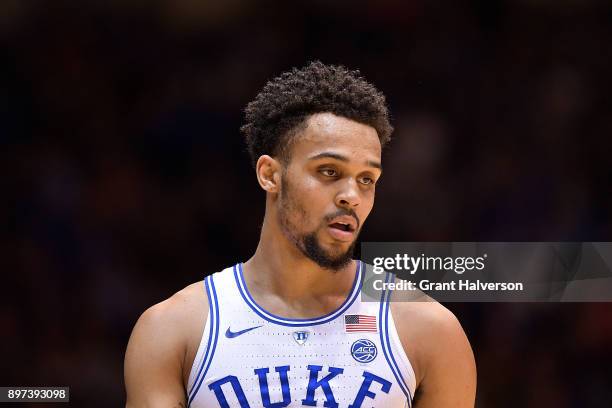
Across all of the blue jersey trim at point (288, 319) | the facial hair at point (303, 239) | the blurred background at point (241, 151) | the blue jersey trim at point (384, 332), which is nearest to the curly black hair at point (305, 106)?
the facial hair at point (303, 239)

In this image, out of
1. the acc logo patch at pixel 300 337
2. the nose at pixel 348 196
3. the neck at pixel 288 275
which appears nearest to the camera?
the nose at pixel 348 196

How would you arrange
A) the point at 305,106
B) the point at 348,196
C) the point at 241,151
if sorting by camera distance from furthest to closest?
the point at 241,151, the point at 305,106, the point at 348,196

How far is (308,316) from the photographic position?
437 centimetres

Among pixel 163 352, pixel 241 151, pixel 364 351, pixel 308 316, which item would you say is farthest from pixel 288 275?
pixel 241 151

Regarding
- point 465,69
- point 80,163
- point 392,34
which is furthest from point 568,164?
point 80,163

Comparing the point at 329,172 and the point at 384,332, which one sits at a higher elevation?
the point at 329,172

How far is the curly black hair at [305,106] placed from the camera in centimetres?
437

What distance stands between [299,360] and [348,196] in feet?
2.39

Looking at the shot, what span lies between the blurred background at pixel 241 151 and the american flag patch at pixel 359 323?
1953mm

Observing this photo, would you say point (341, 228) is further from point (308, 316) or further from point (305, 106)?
point (305, 106)

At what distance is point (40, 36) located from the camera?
6.46 m

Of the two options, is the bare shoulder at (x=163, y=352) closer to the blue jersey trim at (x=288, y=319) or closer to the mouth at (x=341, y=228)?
the blue jersey trim at (x=288, y=319)

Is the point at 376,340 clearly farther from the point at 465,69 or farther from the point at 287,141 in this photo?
the point at 465,69

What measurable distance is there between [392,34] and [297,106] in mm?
2381
